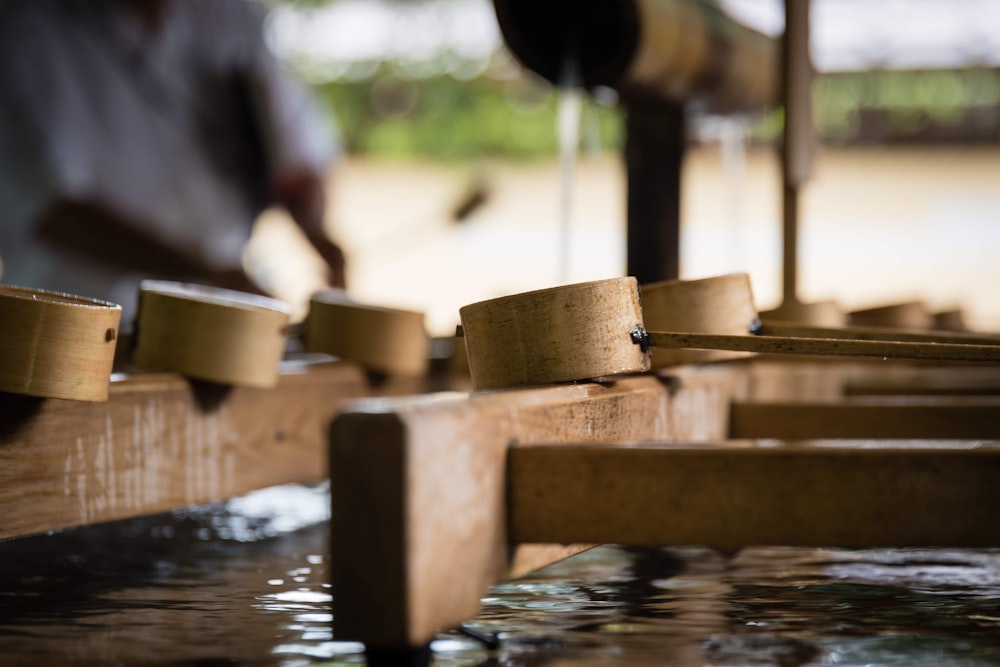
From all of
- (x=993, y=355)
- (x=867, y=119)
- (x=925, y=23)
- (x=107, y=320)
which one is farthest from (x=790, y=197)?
(x=867, y=119)

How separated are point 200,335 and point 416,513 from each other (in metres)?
1.15

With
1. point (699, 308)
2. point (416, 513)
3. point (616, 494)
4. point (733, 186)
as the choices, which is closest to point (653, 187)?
point (699, 308)

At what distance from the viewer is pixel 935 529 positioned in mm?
1594

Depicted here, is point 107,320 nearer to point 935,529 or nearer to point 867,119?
point 935,529

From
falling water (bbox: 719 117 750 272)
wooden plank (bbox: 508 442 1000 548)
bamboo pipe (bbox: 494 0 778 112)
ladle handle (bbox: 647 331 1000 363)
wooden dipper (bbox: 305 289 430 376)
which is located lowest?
wooden plank (bbox: 508 442 1000 548)

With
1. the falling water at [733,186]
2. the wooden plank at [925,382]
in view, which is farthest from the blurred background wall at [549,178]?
the wooden plank at [925,382]

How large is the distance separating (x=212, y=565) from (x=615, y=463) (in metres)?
1.06

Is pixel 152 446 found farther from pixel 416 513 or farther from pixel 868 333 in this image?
pixel 868 333

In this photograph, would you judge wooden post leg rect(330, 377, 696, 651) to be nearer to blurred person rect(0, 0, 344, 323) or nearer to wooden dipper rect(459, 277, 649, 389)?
wooden dipper rect(459, 277, 649, 389)

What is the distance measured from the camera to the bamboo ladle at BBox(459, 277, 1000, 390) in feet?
5.83

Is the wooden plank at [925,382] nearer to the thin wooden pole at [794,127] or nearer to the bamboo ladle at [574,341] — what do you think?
the thin wooden pole at [794,127]

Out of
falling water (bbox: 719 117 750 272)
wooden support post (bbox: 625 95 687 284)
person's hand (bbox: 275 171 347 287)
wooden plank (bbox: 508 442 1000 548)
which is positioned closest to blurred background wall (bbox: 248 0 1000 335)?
falling water (bbox: 719 117 750 272)

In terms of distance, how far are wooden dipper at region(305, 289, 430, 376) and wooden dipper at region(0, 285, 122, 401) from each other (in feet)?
3.49

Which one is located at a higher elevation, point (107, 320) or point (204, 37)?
point (204, 37)
